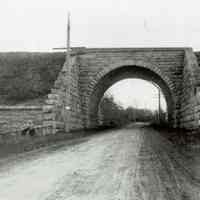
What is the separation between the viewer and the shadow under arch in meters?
20.8

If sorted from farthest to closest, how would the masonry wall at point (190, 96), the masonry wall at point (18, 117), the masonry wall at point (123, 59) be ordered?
1. the masonry wall at point (123, 59)
2. the masonry wall at point (18, 117)
3. the masonry wall at point (190, 96)

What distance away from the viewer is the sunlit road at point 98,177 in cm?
434

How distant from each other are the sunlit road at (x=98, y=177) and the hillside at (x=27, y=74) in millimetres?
12090

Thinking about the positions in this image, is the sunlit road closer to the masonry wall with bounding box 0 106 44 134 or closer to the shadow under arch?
the masonry wall with bounding box 0 106 44 134

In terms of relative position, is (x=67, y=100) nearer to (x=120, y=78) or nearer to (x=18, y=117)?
(x=18, y=117)

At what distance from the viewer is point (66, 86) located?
1741 centimetres

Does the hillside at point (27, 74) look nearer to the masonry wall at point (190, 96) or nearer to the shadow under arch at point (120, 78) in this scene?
the shadow under arch at point (120, 78)

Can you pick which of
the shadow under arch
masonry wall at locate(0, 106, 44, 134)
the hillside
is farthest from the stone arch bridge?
masonry wall at locate(0, 106, 44, 134)

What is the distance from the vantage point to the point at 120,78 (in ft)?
78.9

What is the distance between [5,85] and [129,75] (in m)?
9.91

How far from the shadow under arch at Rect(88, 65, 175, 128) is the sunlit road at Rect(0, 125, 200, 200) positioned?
1324cm

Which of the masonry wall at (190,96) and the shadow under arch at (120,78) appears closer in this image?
the masonry wall at (190,96)

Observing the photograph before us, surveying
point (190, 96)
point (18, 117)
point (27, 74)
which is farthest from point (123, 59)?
point (18, 117)

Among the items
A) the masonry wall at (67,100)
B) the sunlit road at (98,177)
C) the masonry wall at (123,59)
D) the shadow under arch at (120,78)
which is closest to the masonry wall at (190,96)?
the masonry wall at (123,59)
